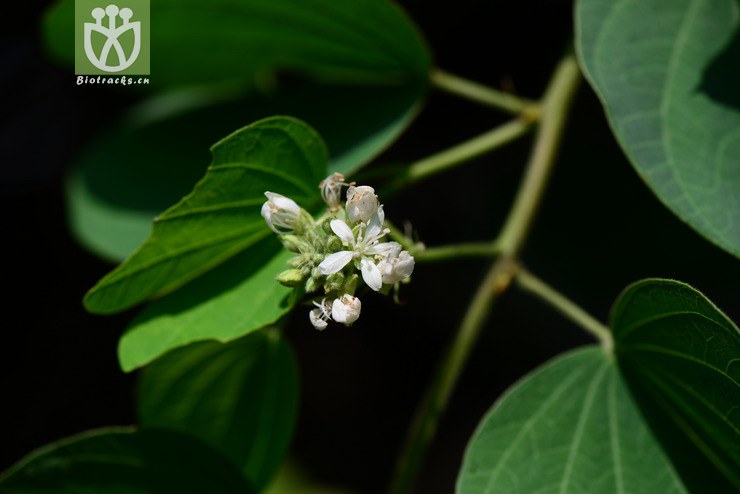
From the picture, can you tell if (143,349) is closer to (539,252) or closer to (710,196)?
(710,196)

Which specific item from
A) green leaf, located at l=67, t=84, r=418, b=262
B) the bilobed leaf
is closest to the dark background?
green leaf, located at l=67, t=84, r=418, b=262

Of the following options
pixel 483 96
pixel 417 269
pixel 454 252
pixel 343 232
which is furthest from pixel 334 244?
pixel 417 269

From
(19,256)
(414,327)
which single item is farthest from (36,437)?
(414,327)

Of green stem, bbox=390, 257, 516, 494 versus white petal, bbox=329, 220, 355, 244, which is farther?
green stem, bbox=390, 257, 516, 494

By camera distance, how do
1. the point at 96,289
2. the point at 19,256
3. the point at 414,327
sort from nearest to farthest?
the point at 96,289 → the point at 19,256 → the point at 414,327

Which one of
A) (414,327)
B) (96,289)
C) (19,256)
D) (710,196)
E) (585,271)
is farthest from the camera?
(414,327)

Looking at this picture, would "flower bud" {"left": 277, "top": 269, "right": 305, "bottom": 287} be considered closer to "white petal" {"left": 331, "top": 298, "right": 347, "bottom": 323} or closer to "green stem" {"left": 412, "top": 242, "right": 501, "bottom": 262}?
"white petal" {"left": 331, "top": 298, "right": 347, "bottom": 323}
